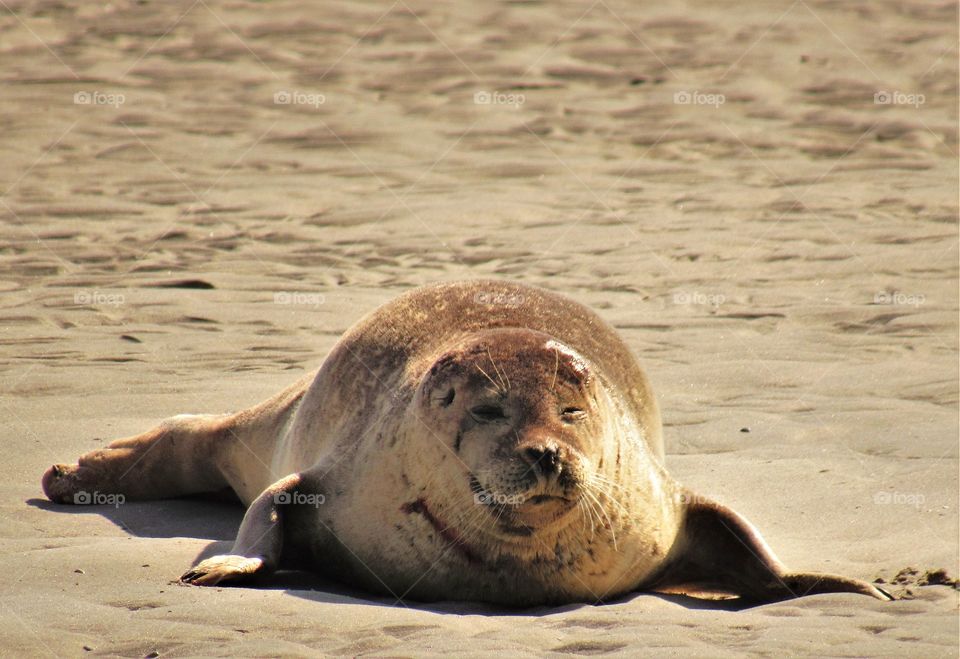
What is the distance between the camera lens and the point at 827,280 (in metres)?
9.60

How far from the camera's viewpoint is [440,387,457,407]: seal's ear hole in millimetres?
4613

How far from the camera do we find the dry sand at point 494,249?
436cm

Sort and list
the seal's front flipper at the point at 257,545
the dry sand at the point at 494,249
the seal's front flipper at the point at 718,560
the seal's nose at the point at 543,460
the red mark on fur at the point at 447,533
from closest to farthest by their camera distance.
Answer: the seal's nose at the point at 543,460
the dry sand at the point at 494,249
the seal's front flipper at the point at 257,545
the red mark on fur at the point at 447,533
the seal's front flipper at the point at 718,560

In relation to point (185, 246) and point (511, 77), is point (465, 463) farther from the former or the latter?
point (511, 77)

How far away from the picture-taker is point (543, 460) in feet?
13.9

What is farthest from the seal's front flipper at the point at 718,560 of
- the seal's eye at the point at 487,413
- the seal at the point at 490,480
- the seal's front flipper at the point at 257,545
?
the seal's front flipper at the point at 257,545

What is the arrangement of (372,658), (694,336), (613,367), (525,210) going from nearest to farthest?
(372,658)
(613,367)
(694,336)
(525,210)

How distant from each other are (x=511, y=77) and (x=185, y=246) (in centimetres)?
526

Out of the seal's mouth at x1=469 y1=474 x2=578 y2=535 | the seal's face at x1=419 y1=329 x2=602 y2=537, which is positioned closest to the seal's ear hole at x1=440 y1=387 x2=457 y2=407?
the seal's face at x1=419 y1=329 x2=602 y2=537

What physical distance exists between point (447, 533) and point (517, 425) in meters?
0.43

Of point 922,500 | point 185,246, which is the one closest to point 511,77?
point 185,246

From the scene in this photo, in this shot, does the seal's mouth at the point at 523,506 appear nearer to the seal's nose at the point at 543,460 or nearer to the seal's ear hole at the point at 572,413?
the seal's nose at the point at 543,460

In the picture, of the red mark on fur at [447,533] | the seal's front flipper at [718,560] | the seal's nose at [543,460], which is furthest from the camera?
the seal's front flipper at [718,560]

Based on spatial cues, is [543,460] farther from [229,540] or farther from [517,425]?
[229,540]
